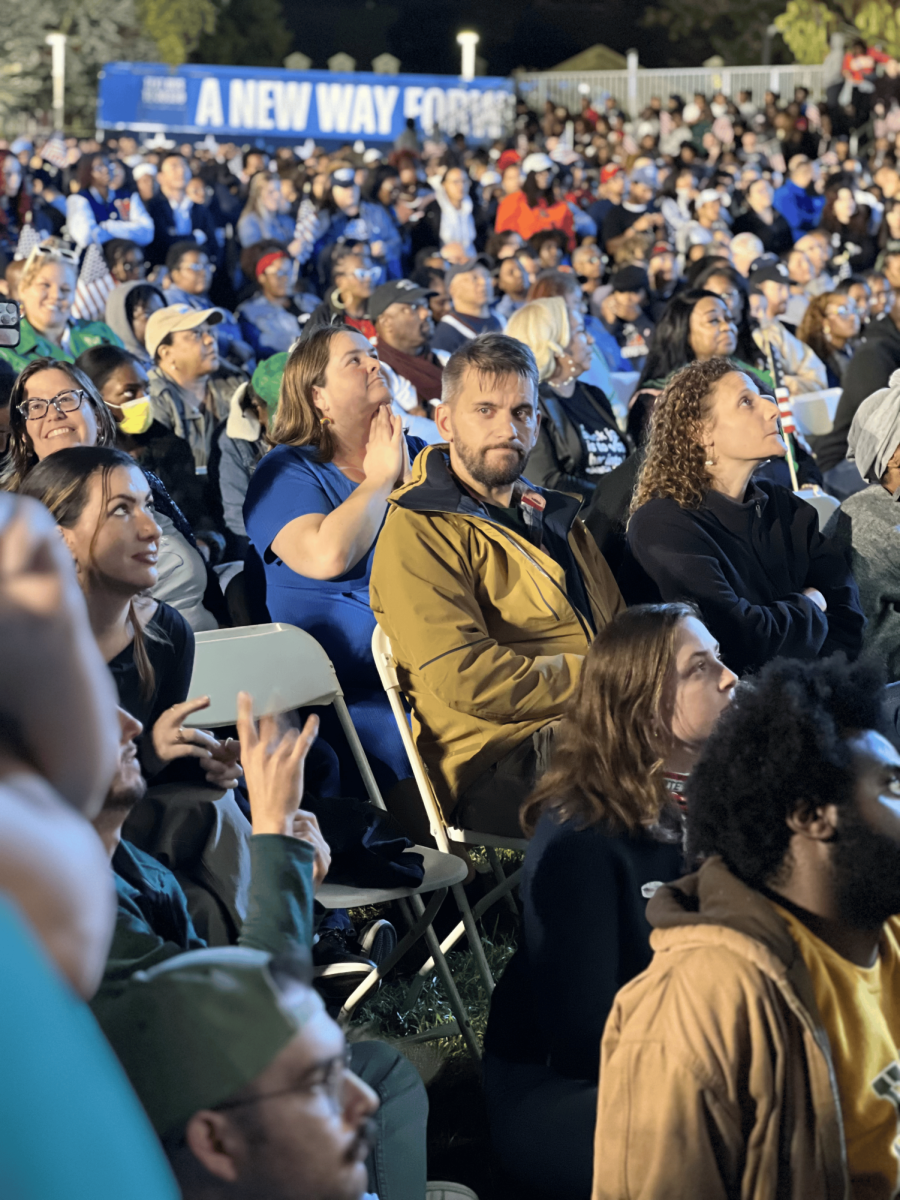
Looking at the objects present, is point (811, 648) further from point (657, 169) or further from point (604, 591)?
point (657, 169)

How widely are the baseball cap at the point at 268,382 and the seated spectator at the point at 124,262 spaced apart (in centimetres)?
366

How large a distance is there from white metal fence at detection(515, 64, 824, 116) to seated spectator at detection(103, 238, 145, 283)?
65.4 feet

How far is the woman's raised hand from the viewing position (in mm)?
3670

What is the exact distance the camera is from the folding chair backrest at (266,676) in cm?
298

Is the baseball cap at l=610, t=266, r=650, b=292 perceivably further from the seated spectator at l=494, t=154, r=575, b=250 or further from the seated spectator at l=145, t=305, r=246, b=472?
the seated spectator at l=145, t=305, r=246, b=472

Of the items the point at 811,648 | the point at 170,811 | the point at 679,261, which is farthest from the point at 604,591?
the point at 679,261

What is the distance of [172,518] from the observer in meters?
3.80

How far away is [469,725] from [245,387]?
2478 millimetres

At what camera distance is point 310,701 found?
320 centimetres

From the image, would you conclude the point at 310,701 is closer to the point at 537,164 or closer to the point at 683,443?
the point at 683,443

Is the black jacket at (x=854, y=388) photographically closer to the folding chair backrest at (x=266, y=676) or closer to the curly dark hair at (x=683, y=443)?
the curly dark hair at (x=683, y=443)

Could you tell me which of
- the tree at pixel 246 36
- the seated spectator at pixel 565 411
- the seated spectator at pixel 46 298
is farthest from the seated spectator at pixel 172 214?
the tree at pixel 246 36

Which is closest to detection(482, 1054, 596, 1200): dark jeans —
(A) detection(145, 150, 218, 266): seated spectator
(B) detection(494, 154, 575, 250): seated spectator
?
(A) detection(145, 150, 218, 266): seated spectator

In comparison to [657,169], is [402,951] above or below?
below
